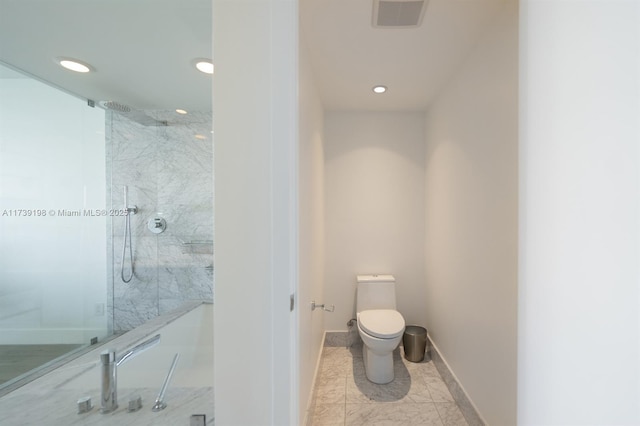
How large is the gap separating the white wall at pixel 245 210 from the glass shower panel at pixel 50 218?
1.55 m

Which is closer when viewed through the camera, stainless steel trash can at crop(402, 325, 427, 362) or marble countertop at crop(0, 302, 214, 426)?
marble countertop at crop(0, 302, 214, 426)

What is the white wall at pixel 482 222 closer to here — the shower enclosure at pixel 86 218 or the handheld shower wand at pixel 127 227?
the shower enclosure at pixel 86 218

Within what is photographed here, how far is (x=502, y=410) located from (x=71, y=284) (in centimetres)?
287

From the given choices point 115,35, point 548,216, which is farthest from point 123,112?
point 548,216

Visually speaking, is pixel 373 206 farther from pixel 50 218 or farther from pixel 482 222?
pixel 50 218

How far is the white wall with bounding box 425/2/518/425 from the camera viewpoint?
4.19 ft

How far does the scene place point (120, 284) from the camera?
203 centimetres

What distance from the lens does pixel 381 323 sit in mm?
2127

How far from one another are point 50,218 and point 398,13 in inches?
100

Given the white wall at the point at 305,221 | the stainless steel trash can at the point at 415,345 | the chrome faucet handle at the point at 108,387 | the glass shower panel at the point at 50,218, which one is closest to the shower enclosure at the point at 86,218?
the glass shower panel at the point at 50,218

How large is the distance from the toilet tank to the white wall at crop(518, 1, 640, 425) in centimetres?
195

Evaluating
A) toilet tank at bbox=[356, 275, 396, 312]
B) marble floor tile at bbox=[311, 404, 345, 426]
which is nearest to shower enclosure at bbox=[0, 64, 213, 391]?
marble floor tile at bbox=[311, 404, 345, 426]

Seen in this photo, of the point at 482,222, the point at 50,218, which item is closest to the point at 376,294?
the point at 482,222

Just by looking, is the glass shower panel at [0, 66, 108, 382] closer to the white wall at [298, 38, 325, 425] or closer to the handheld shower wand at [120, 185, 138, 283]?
the handheld shower wand at [120, 185, 138, 283]
